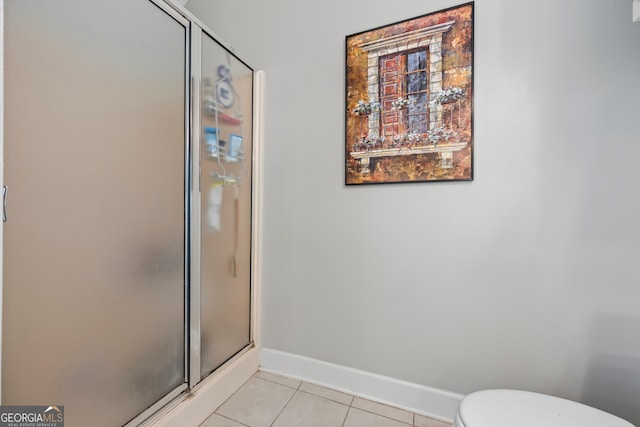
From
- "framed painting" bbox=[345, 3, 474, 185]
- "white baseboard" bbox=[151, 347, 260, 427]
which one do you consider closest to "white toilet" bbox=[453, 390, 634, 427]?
"framed painting" bbox=[345, 3, 474, 185]

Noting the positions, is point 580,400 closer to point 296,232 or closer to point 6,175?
point 296,232

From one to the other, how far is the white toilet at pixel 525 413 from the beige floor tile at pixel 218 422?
903 mm

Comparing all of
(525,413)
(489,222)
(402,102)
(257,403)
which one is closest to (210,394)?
(257,403)

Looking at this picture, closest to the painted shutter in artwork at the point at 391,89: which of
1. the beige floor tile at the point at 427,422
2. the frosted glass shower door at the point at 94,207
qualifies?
the frosted glass shower door at the point at 94,207

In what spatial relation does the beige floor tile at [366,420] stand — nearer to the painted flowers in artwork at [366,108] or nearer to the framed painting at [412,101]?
the framed painting at [412,101]

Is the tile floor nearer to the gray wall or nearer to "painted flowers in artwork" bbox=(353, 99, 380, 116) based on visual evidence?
the gray wall

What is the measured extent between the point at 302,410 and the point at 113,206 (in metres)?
1.17

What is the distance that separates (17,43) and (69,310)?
0.73 m

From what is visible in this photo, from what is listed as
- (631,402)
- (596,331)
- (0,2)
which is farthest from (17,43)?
(631,402)

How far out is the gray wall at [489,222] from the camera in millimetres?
1006

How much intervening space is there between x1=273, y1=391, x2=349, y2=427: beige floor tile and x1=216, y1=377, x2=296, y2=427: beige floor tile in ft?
0.13

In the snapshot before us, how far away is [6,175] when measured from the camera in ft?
2.24

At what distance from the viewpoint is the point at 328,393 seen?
1387mm

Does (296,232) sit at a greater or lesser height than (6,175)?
lesser
